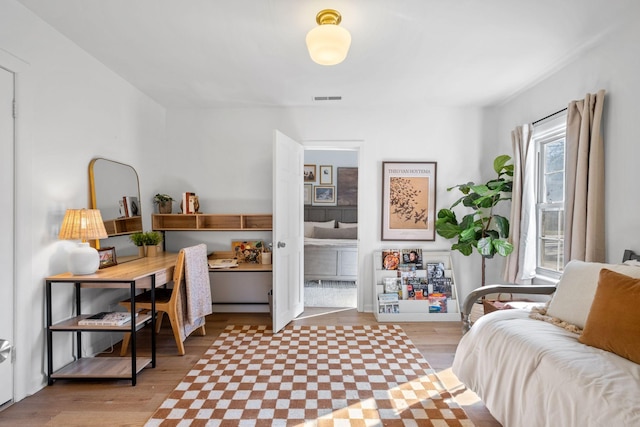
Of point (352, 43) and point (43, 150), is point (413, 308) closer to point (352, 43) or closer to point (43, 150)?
point (352, 43)

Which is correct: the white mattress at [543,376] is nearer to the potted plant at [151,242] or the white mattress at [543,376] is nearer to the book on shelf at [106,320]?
the book on shelf at [106,320]

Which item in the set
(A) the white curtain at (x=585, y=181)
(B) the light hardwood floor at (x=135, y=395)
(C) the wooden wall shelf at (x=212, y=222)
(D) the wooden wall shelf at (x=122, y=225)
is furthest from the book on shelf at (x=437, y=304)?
(D) the wooden wall shelf at (x=122, y=225)

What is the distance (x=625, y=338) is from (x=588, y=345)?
0.16 meters

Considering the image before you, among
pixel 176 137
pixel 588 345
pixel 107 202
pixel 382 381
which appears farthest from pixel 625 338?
pixel 176 137

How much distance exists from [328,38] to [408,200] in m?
2.44

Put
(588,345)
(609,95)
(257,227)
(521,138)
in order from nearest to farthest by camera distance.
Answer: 1. (588,345)
2. (609,95)
3. (521,138)
4. (257,227)

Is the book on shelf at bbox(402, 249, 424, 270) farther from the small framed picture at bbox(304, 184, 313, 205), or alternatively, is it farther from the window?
the small framed picture at bbox(304, 184, 313, 205)

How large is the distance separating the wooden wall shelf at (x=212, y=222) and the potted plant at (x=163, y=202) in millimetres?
62

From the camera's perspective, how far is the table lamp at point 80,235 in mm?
2336

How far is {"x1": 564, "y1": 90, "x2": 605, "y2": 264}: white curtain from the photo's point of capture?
232 cm

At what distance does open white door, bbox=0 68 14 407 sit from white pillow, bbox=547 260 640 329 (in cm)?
323

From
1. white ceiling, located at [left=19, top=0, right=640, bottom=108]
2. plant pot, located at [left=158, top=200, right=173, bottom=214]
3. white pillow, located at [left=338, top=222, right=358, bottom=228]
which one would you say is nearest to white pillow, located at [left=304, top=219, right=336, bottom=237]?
white pillow, located at [left=338, top=222, right=358, bottom=228]

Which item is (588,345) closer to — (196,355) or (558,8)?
(558,8)

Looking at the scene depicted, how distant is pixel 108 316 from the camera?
2459 mm
